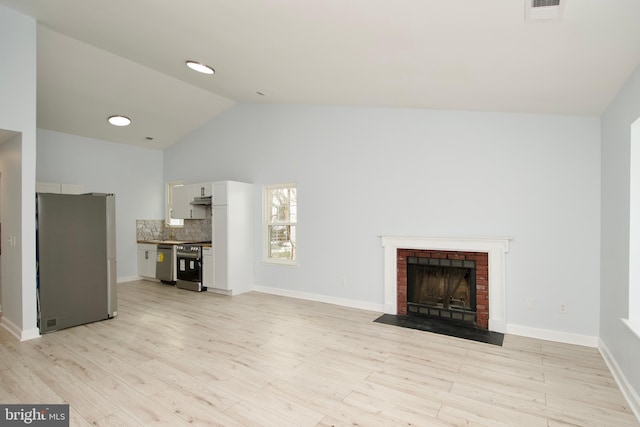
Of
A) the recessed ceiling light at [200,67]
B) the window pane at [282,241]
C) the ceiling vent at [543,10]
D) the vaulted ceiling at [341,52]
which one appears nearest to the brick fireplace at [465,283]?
the vaulted ceiling at [341,52]

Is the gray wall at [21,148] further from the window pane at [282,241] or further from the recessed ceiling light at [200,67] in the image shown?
the window pane at [282,241]

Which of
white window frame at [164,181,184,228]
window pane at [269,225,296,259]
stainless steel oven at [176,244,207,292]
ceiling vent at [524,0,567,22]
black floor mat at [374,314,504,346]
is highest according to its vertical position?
ceiling vent at [524,0,567,22]

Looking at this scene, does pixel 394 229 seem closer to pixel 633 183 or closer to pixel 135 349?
pixel 633 183

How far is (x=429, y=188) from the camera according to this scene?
4.48m

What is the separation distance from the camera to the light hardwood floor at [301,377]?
2354mm

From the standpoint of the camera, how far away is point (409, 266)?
4719 millimetres

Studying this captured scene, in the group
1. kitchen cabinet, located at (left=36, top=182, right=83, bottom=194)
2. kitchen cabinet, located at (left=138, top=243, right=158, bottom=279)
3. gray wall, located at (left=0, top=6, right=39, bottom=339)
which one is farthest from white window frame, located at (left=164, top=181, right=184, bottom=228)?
gray wall, located at (left=0, top=6, right=39, bottom=339)

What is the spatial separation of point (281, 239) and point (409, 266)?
7.51 feet

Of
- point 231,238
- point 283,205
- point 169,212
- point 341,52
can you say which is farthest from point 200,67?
point 169,212

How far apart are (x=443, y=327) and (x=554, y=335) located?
3.66 feet

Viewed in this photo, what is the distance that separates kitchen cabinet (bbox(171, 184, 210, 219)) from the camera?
21.9 feet

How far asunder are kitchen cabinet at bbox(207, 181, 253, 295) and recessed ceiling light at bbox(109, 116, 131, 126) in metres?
1.96

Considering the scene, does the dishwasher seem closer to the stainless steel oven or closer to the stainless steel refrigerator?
the stainless steel oven

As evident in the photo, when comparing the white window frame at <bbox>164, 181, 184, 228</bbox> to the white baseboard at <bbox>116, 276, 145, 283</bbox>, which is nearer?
the white baseboard at <bbox>116, 276, 145, 283</bbox>
